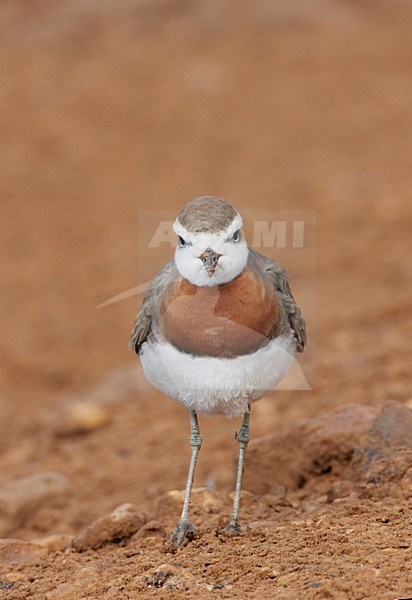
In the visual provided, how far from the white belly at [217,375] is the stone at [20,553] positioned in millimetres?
1550

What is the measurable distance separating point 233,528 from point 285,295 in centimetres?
158

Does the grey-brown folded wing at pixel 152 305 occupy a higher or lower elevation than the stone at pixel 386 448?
higher

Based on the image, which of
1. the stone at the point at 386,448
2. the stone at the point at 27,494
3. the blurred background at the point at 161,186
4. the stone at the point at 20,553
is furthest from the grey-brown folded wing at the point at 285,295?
the stone at the point at 27,494

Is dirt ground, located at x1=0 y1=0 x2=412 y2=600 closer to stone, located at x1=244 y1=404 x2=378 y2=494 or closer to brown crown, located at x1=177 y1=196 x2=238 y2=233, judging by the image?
stone, located at x1=244 y1=404 x2=378 y2=494

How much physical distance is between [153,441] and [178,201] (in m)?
7.80

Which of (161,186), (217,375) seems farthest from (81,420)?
(161,186)

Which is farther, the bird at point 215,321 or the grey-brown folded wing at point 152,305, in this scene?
the grey-brown folded wing at point 152,305

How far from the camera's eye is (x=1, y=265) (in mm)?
15922

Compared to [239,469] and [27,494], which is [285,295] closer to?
[239,469]

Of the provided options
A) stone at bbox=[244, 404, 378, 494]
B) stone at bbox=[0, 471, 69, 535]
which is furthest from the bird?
stone at bbox=[0, 471, 69, 535]

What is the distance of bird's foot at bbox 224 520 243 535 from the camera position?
624 centimetres

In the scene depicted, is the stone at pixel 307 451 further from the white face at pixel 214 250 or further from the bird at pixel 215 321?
the white face at pixel 214 250

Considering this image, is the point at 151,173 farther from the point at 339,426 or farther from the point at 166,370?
the point at 166,370

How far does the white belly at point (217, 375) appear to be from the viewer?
5.83 meters
